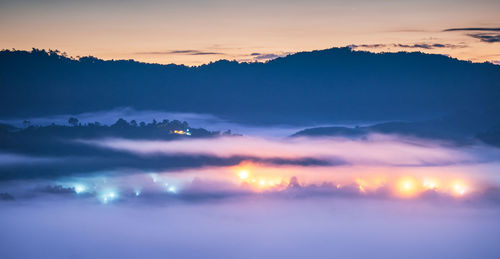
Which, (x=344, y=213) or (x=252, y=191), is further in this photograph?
(x=252, y=191)

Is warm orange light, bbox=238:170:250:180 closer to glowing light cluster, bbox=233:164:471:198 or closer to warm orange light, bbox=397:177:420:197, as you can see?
glowing light cluster, bbox=233:164:471:198

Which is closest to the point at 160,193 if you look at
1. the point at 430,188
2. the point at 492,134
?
the point at 430,188

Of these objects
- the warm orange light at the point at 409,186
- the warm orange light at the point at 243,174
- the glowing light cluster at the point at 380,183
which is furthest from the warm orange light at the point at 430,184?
the warm orange light at the point at 243,174

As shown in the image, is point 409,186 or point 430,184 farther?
point 409,186

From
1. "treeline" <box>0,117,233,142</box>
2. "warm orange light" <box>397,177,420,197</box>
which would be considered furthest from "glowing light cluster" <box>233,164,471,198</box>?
"treeline" <box>0,117,233,142</box>

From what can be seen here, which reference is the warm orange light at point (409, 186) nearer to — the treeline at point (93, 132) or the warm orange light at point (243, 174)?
the warm orange light at point (243, 174)

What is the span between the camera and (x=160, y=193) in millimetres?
119875

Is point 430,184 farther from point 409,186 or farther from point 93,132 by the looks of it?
point 93,132

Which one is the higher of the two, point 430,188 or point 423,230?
point 430,188

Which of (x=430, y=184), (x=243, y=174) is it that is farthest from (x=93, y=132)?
(x=430, y=184)

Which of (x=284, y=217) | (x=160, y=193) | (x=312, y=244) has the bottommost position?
(x=312, y=244)

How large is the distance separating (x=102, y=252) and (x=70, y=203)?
40.3 feet

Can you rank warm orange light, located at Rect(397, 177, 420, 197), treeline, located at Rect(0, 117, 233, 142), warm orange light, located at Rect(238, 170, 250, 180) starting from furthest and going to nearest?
treeline, located at Rect(0, 117, 233, 142) → warm orange light, located at Rect(238, 170, 250, 180) → warm orange light, located at Rect(397, 177, 420, 197)

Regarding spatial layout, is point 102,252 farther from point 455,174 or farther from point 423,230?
point 455,174
